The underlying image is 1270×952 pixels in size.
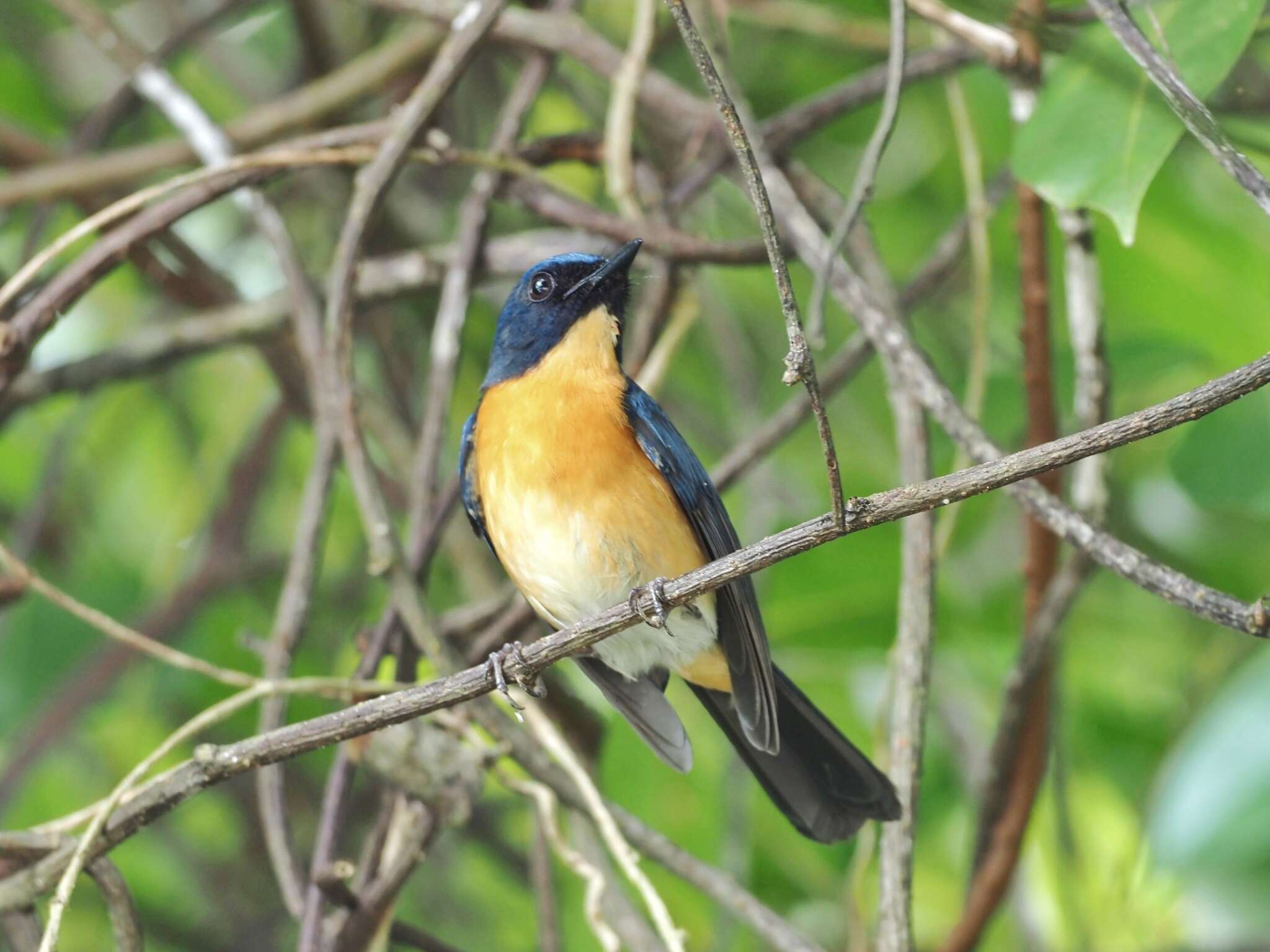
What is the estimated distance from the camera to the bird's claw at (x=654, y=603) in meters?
2.42

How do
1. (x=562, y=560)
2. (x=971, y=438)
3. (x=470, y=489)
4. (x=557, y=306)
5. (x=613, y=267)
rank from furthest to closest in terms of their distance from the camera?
1. (x=557, y=306)
2. (x=470, y=489)
3. (x=613, y=267)
4. (x=562, y=560)
5. (x=971, y=438)

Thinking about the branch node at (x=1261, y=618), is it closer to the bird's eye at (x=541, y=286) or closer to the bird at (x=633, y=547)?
the bird at (x=633, y=547)

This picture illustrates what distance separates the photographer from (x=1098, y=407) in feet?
10.4

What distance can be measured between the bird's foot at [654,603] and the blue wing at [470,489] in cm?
74

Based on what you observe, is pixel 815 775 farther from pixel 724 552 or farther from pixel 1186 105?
pixel 1186 105

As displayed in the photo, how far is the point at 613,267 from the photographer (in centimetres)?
347

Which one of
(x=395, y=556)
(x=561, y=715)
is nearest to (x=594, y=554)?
(x=395, y=556)

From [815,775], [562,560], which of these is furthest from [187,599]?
[815,775]

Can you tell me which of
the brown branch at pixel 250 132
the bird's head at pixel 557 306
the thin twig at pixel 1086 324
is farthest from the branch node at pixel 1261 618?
the brown branch at pixel 250 132

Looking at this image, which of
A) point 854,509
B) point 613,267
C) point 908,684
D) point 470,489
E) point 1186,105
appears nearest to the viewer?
point 854,509

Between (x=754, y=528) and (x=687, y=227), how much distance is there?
103 cm

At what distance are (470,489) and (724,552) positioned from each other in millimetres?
693

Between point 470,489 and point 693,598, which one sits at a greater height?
point 470,489

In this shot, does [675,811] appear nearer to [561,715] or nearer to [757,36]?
[561,715]
